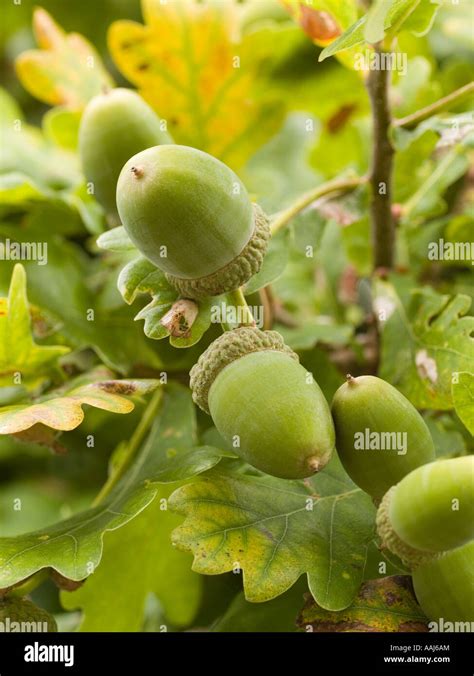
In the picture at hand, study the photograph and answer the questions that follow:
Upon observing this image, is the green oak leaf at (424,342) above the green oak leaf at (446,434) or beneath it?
above

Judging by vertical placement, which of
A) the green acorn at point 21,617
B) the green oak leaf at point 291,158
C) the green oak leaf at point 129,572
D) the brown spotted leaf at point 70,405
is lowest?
the green oak leaf at point 129,572

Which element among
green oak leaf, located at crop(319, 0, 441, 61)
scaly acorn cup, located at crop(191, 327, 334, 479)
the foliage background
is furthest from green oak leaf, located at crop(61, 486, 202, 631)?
green oak leaf, located at crop(319, 0, 441, 61)

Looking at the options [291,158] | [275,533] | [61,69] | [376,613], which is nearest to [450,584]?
[376,613]

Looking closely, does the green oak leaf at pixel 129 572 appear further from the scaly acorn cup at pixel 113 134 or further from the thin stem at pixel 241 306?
the scaly acorn cup at pixel 113 134

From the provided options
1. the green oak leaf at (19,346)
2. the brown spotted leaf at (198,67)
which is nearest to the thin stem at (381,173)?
the brown spotted leaf at (198,67)

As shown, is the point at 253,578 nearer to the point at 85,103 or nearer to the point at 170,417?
the point at 170,417

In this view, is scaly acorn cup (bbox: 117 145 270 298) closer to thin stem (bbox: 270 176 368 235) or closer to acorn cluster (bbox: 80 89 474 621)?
acorn cluster (bbox: 80 89 474 621)
